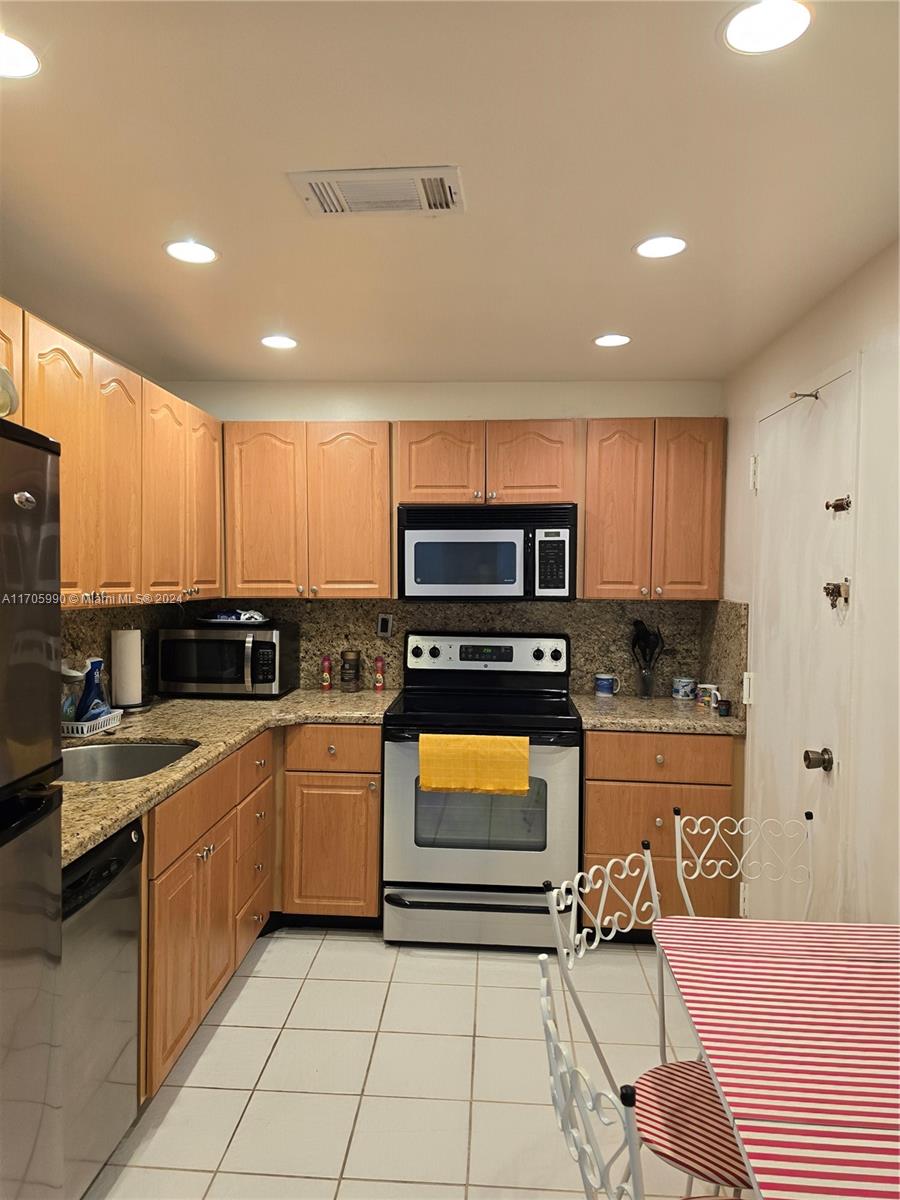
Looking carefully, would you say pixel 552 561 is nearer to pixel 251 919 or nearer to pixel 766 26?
pixel 251 919

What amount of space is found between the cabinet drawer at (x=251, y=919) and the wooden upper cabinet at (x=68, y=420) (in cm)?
132

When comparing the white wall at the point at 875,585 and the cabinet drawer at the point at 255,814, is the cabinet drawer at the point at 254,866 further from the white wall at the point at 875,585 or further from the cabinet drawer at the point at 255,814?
the white wall at the point at 875,585

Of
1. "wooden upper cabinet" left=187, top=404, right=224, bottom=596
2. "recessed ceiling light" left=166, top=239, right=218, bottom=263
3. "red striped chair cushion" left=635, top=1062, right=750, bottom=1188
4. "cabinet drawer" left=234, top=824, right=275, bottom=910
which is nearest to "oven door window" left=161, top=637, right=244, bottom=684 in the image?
"wooden upper cabinet" left=187, top=404, right=224, bottom=596

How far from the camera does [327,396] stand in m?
3.38

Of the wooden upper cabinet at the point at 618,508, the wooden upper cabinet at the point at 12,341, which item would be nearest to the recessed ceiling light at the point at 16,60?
the wooden upper cabinet at the point at 12,341

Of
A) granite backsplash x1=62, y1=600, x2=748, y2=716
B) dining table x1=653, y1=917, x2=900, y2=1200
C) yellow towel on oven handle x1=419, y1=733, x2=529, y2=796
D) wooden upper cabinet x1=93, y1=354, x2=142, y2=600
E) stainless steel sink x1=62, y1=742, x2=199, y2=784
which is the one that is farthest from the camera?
granite backsplash x1=62, y1=600, x2=748, y2=716

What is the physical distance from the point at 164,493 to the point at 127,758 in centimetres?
96

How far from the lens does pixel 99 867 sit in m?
1.62

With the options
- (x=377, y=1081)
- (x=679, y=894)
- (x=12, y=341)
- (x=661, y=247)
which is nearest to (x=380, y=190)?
(x=661, y=247)

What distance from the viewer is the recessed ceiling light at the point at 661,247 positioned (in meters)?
1.85

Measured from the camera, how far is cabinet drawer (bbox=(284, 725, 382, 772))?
2.99 metres

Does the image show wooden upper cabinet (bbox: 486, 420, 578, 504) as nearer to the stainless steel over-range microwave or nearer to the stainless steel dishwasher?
the stainless steel over-range microwave

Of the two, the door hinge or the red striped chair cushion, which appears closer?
the red striped chair cushion

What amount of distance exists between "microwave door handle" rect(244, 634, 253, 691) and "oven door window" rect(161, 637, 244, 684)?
2cm
